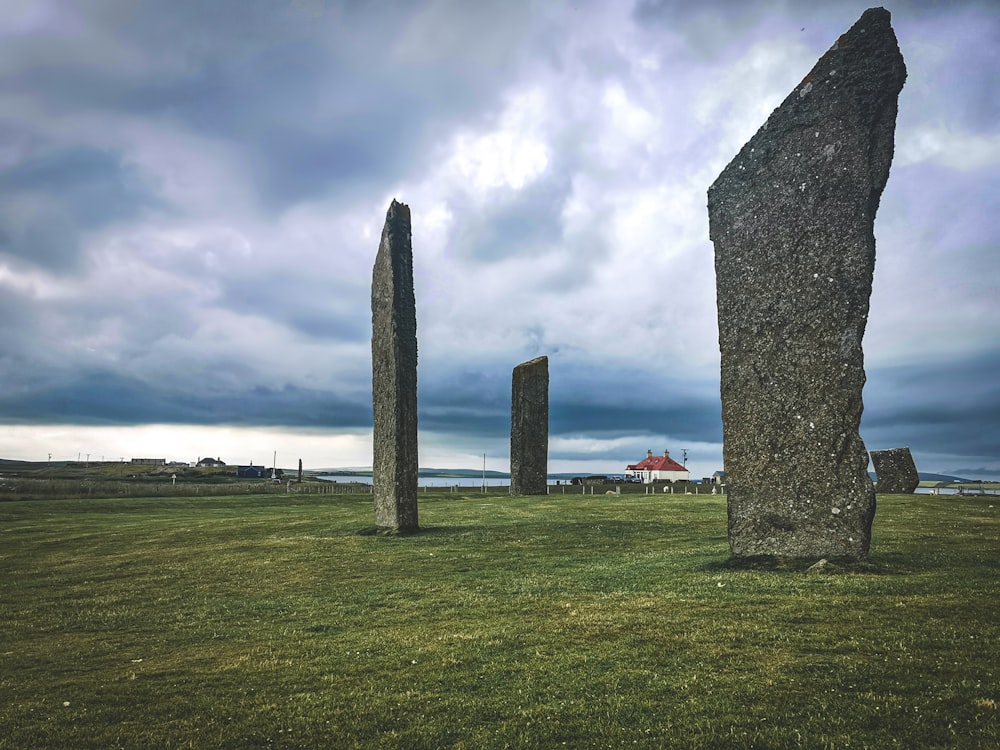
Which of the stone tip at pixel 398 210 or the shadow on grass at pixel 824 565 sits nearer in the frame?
the shadow on grass at pixel 824 565

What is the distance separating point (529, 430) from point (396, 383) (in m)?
17.1

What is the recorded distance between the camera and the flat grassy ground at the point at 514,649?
6.27m

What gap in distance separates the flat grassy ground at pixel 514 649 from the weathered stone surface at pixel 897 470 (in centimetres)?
1895

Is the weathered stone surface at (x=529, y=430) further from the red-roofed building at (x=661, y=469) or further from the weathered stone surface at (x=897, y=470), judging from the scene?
the red-roofed building at (x=661, y=469)

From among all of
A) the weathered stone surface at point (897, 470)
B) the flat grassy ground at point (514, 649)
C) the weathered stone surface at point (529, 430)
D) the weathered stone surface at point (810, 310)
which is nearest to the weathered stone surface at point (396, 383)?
the flat grassy ground at point (514, 649)

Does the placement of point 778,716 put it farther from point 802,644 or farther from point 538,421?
point 538,421

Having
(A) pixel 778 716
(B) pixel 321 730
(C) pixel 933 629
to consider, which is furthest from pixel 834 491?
(B) pixel 321 730

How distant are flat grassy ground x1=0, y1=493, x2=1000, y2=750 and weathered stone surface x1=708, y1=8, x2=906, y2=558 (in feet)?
3.83

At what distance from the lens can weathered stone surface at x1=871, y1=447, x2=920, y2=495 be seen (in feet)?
116

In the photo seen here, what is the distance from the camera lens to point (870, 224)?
1270 cm

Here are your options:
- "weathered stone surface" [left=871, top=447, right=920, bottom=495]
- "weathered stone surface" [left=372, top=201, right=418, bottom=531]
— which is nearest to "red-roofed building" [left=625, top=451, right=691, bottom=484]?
"weathered stone surface" [left=871, top=447, right=920, bottom=495]

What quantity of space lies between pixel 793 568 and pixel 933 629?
4301 mm

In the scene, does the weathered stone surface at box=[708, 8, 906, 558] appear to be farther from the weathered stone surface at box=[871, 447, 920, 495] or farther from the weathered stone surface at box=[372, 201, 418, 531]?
the weathered stone surface at box=[871, 447, 920, 495]

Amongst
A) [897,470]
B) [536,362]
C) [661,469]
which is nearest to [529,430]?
[536,362]
